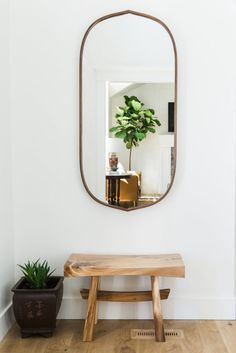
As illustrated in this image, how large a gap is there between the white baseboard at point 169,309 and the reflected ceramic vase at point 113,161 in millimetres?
852

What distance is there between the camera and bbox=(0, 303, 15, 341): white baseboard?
2.28 meters

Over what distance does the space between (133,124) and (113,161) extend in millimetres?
265

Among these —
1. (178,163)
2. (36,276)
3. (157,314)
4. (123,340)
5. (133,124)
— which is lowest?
(123,340)

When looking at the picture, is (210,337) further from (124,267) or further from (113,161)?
(113,161)

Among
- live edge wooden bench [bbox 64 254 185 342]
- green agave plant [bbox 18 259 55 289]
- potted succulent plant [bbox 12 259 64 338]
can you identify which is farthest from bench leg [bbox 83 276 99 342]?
green agave plant [bbox 18 259 55 289]

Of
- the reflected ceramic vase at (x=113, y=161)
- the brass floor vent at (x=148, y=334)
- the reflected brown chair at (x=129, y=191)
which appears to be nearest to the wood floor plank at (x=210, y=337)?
the brass floor vent at (x=148, y=334)

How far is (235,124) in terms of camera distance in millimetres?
2480

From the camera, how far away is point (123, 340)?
7.39ft

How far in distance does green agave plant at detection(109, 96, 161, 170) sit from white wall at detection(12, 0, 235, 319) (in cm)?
19

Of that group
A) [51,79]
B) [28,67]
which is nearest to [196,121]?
[51,79]

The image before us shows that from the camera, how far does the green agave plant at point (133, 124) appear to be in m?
2.50

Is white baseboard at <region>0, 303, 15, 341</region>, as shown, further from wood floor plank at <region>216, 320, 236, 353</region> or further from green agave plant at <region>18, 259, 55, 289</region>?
wood floor plank at <region>216, 320, 236, 353</region>

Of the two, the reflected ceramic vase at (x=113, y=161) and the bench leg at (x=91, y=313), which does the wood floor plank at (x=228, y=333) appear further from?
the reflected ceramic vase at (x=113, y=161)

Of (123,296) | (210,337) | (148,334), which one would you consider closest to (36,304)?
(123,296)
